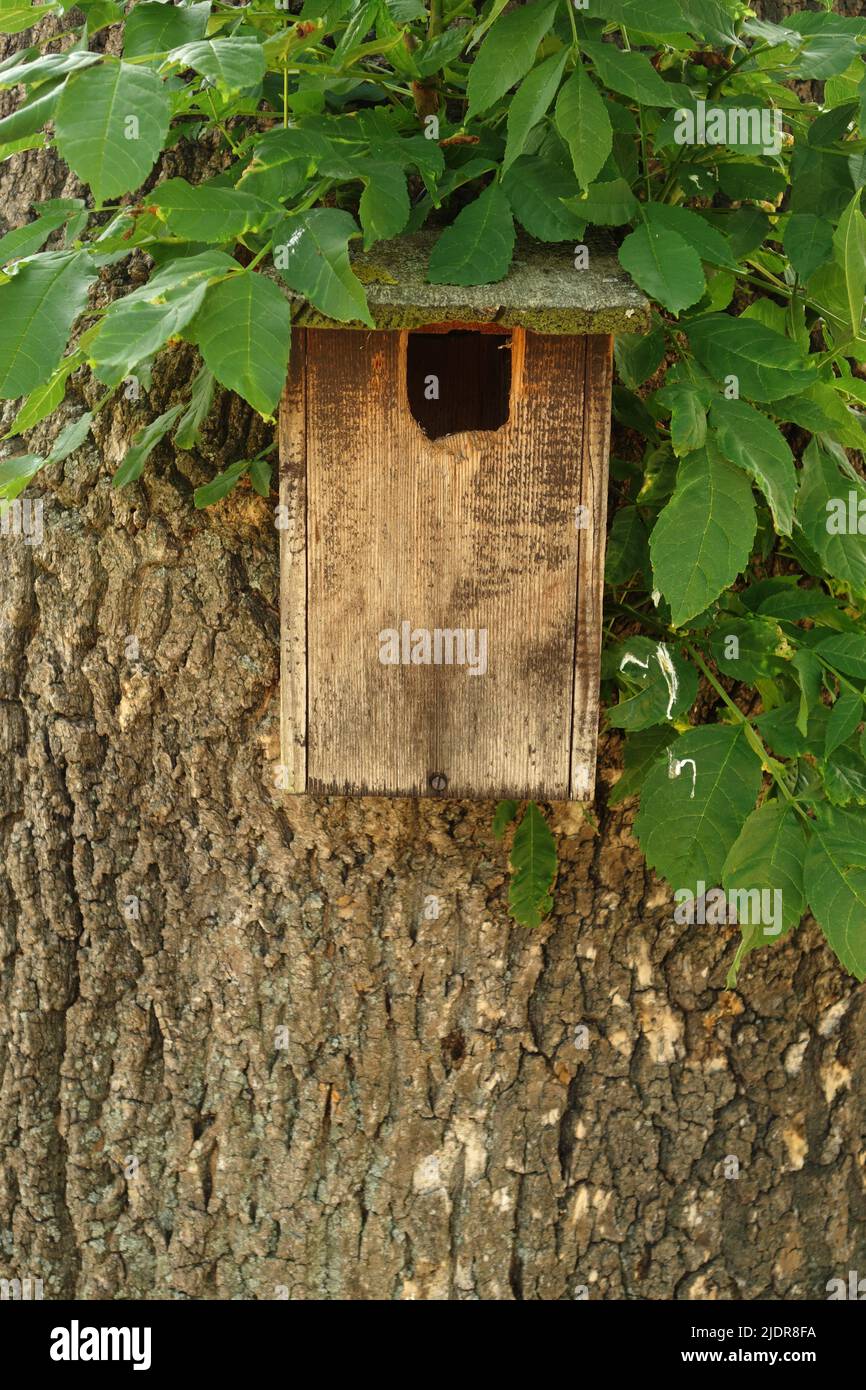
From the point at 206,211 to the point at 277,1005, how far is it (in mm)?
1386

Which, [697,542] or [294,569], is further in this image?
[294,569]

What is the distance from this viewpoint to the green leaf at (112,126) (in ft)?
4.50

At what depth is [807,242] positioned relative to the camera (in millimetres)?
1771

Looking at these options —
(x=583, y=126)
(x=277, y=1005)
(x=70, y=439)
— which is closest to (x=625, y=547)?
(x=583, y=126)

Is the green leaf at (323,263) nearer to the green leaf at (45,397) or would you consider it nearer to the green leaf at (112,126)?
the green leaf at (112,126)

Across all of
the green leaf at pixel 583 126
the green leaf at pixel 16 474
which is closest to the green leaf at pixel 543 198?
the green leaf at pixel 583 126

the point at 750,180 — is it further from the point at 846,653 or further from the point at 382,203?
the point at 846,653

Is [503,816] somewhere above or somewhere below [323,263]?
below

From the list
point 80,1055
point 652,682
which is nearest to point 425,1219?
point 80,1055

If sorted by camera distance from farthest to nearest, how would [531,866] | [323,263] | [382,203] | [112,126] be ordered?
[531,866] → [382,203] → [323,263] → [112,126]

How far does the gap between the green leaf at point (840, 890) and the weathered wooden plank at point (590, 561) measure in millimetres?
344

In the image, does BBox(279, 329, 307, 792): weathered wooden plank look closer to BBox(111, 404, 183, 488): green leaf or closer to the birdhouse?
the birdhouse

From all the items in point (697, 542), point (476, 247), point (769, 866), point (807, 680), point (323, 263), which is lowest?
point (769, 866)

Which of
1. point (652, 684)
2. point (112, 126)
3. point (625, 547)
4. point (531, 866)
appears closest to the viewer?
point (112, 126)
